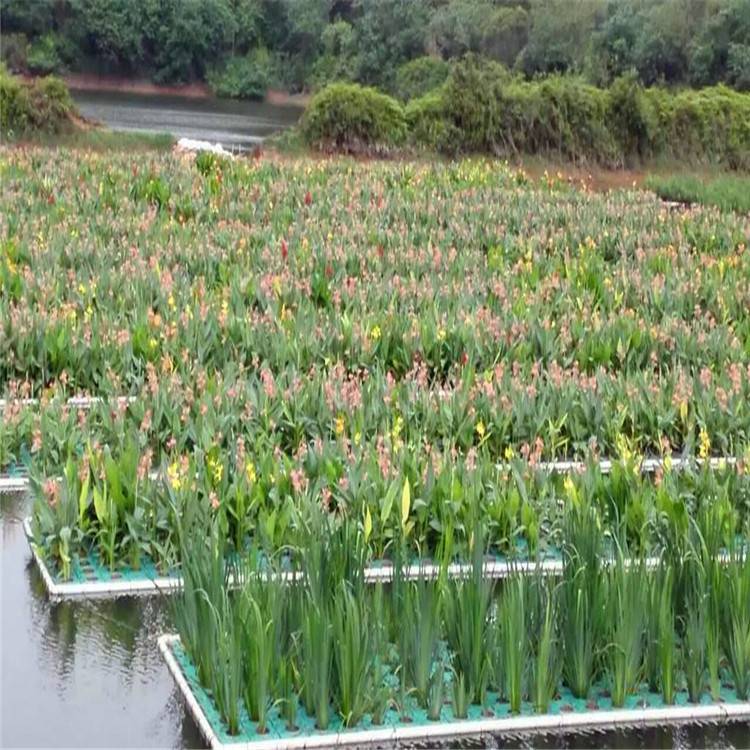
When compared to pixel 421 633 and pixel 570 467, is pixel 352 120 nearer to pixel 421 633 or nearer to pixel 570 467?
pixel 570 467

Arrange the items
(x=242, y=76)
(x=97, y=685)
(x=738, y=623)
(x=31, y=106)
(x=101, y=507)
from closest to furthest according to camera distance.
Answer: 1. (x=738, y=623)
2. (x=97, y=685)
3. (x=101, y=507)
4. (x=31, y=106)
5. (x=242, y=76)

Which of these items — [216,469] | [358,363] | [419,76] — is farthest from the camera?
[419,76]

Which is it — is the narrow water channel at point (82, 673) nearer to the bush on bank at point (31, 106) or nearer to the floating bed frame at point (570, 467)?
the floating bed frame at point (570, 467)

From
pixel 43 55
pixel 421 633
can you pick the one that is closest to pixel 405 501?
pixel 421 633

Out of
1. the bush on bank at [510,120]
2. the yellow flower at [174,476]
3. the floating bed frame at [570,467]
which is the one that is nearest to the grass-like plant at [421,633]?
the yellow flower at [174,476]

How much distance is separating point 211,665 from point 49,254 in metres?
7.47

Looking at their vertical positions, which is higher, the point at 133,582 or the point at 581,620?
the point at 581,620

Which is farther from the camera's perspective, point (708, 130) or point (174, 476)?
point (708, 130)

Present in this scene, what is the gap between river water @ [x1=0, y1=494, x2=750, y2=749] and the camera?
179 inches

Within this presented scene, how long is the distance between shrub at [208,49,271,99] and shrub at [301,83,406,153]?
26.9 meters

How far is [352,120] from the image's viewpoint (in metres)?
28.0

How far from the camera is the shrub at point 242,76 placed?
54438 mm

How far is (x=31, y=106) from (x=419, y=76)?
20.2 meters

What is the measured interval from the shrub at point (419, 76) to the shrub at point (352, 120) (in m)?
16.5
